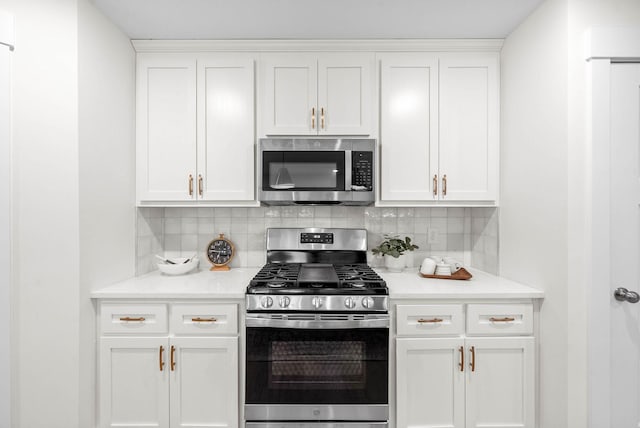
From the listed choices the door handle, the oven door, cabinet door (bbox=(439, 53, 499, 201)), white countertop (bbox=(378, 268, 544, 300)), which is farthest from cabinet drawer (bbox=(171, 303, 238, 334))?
the door handle

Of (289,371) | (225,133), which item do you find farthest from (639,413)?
(225,133)

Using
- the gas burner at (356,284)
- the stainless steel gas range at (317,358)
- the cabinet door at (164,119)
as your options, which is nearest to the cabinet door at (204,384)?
the stainless steel gas range at (317,358)

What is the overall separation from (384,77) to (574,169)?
1.19 m

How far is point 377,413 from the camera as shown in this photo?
1832mm

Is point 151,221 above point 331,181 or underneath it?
underneath

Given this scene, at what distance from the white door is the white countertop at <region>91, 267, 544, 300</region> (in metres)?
0.36

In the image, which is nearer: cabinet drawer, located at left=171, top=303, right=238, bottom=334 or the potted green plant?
cabinet drawer, located at left=171, top=303, right=238, bottom=334

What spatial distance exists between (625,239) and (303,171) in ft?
5.60

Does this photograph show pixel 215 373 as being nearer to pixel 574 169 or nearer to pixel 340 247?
pixel 340 247

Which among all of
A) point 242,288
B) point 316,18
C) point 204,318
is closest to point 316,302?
point 242,288

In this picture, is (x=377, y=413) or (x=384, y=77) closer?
(x=377, y=413)

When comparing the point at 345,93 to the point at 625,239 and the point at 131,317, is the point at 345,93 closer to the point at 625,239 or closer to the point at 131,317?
the point at 625,239

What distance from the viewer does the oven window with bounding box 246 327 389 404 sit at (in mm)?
1835

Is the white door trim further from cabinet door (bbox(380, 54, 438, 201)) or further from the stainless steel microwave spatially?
the stainless steel microwave
